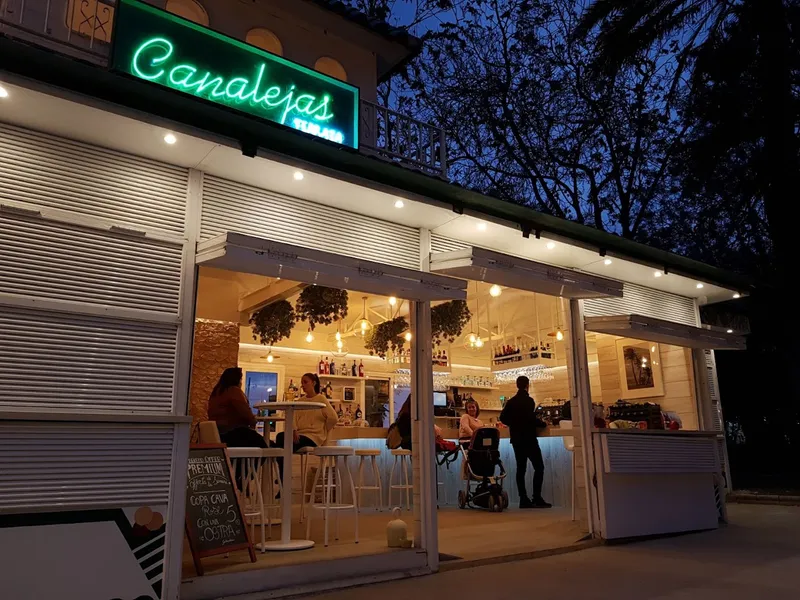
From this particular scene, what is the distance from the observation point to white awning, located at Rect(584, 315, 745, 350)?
7.24 metres

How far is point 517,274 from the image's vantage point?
587 centimetres

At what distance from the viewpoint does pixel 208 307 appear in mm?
8625

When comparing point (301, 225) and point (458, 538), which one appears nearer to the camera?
point (301, 225)

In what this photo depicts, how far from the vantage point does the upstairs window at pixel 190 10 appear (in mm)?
8461

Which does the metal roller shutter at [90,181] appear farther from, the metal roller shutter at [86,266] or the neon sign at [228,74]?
the neon sign at [228,74]

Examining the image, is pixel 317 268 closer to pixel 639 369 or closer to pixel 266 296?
pixel 266 296

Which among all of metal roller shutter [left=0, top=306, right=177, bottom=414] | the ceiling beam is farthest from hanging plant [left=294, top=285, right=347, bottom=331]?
metal roller shutter [left=0, top=306, right=177, bottom=414]

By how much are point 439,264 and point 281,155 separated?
183cm

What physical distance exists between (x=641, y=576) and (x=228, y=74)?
202 inches

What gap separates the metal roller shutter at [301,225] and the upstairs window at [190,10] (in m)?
4.68

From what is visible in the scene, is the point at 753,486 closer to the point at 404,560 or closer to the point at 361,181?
the point at 404,560

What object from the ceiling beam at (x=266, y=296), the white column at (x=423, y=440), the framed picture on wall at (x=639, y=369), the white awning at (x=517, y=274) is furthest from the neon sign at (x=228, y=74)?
the framed picture on wall at (x=639, y=369)

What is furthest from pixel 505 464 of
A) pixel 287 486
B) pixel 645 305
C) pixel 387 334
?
pixel 287 486

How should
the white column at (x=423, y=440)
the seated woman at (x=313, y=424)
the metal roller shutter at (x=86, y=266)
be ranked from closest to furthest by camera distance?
the metal roller shutter at (x=86, y=266) → the white column at (x=423, y=440) → the seated woman at (x=313, y=424)
